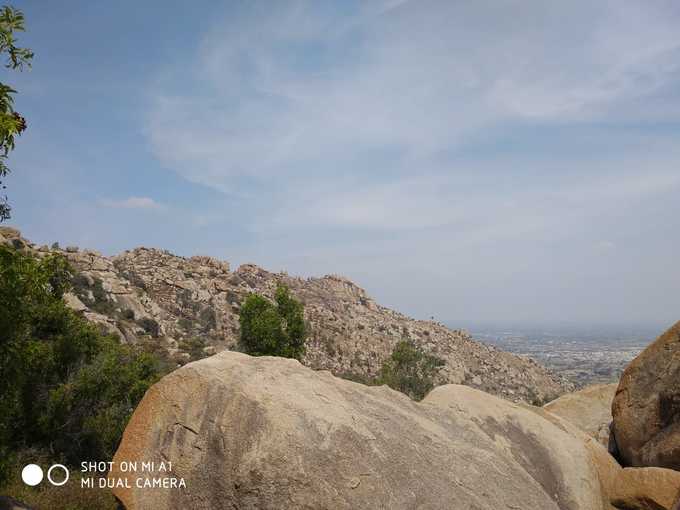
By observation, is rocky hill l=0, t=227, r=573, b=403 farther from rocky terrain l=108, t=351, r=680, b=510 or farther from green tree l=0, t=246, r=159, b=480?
rocky terrain l=108, t=351, r=680, b=510

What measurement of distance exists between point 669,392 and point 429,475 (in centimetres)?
649

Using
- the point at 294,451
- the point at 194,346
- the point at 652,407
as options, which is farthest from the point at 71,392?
the point at 194,346

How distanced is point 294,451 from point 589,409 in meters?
10.6

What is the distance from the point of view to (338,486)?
636 cm

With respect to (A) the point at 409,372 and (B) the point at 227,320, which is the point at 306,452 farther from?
(B) the point at 227,320

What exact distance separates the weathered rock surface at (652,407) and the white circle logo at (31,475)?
13.1 metres

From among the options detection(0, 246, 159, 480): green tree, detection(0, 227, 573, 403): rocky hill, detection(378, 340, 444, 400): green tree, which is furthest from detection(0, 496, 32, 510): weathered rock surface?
detection(378, 340, 444, 400): green tree

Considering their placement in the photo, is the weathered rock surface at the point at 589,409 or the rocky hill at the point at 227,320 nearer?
the weathered rock surface at the point at 589,409

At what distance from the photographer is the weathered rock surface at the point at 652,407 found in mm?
10008

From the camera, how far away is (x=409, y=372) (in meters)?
37.9

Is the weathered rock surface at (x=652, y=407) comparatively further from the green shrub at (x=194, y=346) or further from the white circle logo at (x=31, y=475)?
the green shrub at (x=194, y=346)

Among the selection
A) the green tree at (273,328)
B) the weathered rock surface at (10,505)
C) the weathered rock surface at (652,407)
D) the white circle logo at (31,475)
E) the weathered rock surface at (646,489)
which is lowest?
the weathered rock surface at (646,489)

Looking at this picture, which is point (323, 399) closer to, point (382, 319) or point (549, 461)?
point (549, 461)

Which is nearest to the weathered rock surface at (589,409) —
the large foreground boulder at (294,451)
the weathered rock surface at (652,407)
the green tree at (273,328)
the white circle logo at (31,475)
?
the weathered rock surface at (652,407)
